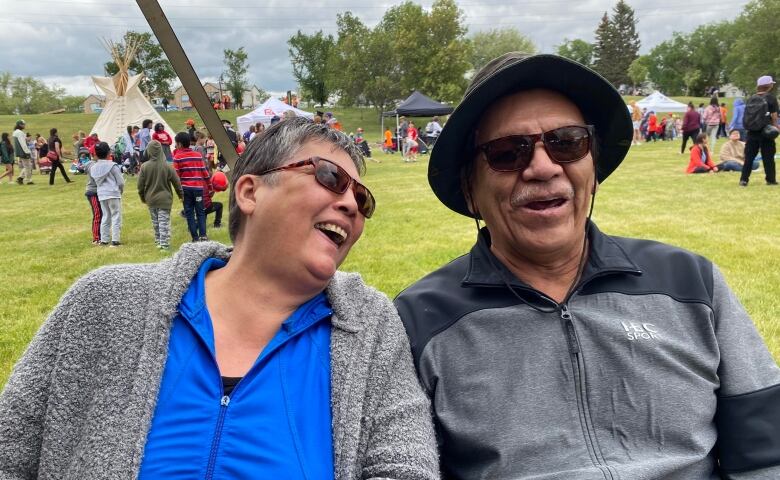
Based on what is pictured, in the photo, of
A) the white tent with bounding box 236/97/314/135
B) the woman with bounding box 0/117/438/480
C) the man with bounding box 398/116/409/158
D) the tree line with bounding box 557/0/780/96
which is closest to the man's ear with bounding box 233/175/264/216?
the woman with bounding box 0/117/438/480

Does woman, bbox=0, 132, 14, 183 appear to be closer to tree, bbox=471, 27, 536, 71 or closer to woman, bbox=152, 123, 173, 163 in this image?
woman, bbox=152, 123, 173, 163

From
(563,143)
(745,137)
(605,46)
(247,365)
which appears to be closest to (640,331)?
(563,143)

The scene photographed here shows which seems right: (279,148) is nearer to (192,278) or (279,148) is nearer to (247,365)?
(192,278)

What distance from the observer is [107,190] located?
32.0 feet

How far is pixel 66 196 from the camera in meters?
18.4

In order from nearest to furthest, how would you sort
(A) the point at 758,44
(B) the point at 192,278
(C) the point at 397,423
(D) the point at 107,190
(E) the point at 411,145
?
(C) the point at 397,423
(B) the point at 192,278
(D) the point at 107,190
(E) the point at 411,145
(A) the point at 758,44

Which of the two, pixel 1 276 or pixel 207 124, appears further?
pixel 1 276

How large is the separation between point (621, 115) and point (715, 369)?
103 cm

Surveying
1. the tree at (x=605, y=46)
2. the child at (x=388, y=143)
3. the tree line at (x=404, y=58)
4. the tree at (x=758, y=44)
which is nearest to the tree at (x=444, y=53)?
the tree line at (x=404, y=58)

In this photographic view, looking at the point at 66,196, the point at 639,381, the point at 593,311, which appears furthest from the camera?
the point at 66,196

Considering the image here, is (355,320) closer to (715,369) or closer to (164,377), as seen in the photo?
(164,377)

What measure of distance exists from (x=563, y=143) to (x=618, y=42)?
382 ft

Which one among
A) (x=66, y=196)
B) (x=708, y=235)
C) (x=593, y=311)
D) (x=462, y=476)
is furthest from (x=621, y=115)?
(x=66, y=196)

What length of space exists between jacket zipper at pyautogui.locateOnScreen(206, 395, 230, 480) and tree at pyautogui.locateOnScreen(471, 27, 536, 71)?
87.6 meters
